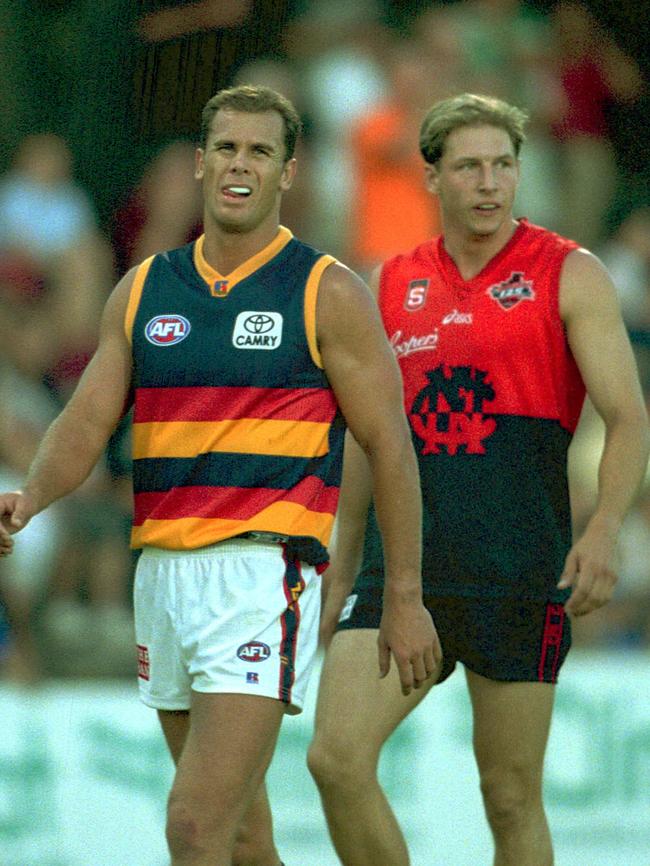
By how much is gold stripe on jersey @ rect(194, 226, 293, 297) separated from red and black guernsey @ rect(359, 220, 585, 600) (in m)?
0.81

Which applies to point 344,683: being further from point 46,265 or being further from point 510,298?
point 46,265

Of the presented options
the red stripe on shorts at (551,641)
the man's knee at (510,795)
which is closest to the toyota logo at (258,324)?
the red stripe on shorts at (551,641)

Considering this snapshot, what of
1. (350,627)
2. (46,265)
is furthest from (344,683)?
(46,265)

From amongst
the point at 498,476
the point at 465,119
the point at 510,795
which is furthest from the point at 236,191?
the point at 510,795

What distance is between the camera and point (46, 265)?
8672 millimetres

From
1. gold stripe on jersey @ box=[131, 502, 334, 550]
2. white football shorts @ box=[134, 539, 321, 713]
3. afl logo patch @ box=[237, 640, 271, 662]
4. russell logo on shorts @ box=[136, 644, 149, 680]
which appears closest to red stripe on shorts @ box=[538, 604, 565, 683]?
white football shorts @ box=[134, 539, 321, 713]

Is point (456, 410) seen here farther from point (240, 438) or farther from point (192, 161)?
point (192, 161)

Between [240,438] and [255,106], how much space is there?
93cm

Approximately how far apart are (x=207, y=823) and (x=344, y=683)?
100 centimetres

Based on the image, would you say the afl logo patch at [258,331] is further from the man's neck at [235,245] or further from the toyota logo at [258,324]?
the man's neck at [235,245]

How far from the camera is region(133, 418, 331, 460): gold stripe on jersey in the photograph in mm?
4441

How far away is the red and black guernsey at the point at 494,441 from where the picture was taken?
5234 mm

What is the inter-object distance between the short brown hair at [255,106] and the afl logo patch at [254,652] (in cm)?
135

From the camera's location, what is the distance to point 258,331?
4492 millimetres
